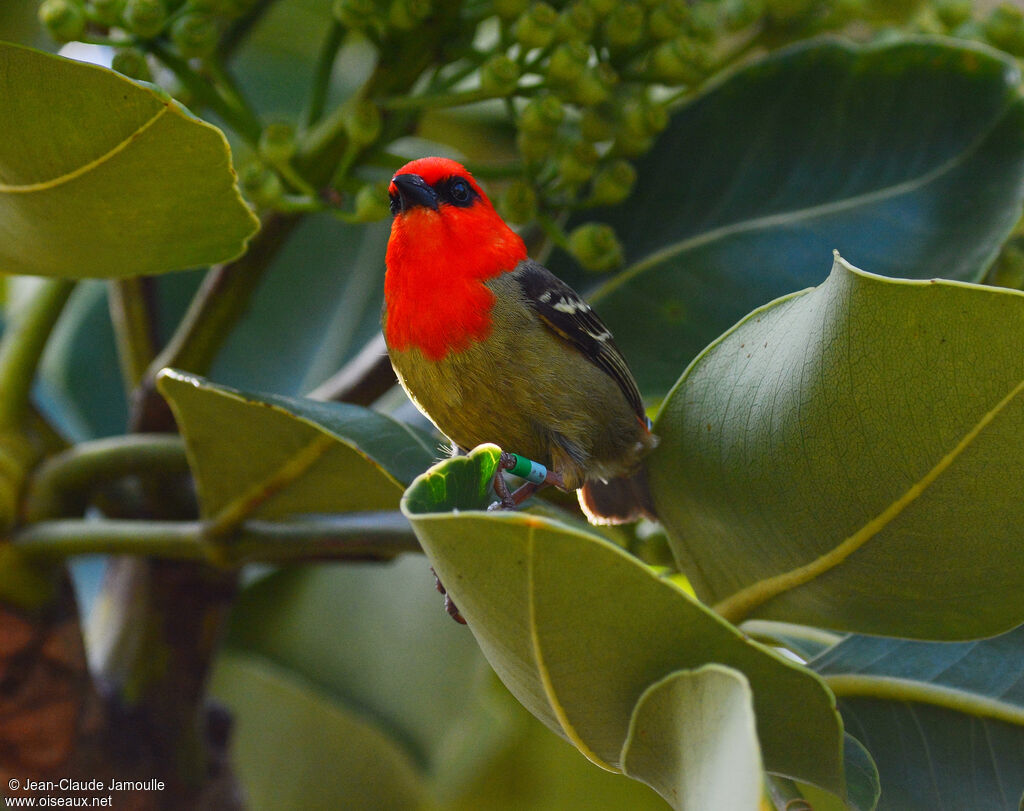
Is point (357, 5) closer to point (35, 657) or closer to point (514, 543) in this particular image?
point (514, 543)

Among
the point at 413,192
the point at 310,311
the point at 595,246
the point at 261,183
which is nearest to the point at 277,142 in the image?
the point at 261,183

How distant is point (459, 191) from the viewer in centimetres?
109

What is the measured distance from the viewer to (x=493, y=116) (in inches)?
70.2

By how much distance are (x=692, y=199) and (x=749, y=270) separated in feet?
0.49

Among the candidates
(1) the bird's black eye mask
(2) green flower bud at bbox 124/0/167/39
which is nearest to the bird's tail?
(1) the bird's black eye mask

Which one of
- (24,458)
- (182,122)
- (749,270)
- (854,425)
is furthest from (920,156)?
(24,458)

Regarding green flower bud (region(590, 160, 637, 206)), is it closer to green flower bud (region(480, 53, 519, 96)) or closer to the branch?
green flower bud (region(480, 53, 519, 96))

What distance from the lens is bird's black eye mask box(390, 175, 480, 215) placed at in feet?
3.49

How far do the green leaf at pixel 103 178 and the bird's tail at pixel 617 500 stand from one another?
1.61 feet

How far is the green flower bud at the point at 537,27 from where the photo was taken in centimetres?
101

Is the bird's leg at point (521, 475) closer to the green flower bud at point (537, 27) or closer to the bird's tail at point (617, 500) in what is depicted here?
the bird's tail at point (617, 500)

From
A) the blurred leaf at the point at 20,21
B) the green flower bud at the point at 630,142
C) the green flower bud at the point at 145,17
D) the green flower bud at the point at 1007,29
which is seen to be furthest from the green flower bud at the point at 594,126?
the blurred leaf at the point at 20,21

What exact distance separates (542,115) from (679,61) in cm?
18

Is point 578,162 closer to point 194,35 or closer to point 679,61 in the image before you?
point 679,61
